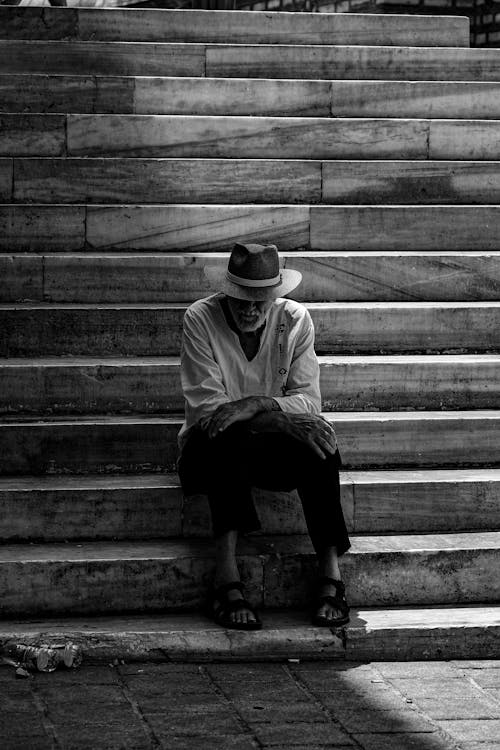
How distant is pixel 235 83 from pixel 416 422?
2968 millimetres

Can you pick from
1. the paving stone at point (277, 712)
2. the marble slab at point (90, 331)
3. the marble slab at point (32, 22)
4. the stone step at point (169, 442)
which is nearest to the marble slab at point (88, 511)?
the stone step at point (169, 442)

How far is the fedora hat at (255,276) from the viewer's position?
525 cm

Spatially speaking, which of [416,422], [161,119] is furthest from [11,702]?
[161,119]

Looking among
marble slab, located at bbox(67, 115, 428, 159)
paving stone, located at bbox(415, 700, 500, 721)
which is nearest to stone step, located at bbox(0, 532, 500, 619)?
paving stone, located at bbox(415, 700, 500, 721)

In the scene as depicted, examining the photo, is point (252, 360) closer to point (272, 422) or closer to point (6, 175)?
point (272, 422)

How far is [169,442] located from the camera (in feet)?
19.2

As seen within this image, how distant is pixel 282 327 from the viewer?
5.47 meters

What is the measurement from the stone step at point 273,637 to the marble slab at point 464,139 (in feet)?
11.7

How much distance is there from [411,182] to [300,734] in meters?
4.18

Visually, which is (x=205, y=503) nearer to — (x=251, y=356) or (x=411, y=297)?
(x=251, y=356)

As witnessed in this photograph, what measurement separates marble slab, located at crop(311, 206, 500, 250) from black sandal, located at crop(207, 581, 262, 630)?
273 cm

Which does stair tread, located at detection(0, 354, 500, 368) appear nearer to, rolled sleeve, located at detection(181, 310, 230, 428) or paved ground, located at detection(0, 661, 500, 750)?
rolled sleeve, located at detection(181, 310, 230, 428)

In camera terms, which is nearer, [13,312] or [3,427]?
[3,427]

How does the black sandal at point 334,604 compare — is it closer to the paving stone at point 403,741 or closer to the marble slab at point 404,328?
the paving stone at point 403,741
